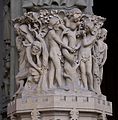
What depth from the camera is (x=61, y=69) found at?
18.8ft

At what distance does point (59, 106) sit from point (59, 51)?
612mm

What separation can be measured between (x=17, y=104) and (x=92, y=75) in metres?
0.86

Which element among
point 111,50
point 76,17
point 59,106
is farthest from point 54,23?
point 111,50

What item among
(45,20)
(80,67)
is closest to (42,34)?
(45,20)

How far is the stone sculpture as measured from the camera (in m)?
5.71

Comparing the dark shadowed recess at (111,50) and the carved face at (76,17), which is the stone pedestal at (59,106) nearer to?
the carved face at (76,17)

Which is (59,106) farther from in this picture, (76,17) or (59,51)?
(76,17)

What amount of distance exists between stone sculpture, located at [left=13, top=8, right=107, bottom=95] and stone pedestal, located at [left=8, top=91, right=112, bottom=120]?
0.39 feet

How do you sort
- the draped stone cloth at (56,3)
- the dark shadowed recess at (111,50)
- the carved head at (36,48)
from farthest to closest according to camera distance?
the dark shadowed recess at (111,50)
the draped stone cloth at (56,3)
the carved head at (36,48)

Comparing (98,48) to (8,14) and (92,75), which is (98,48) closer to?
(92,75)

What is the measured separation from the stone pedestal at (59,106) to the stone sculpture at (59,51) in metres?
0.12

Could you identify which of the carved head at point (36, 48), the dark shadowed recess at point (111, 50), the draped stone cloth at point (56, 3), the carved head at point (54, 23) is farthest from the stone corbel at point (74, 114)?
the dark shadowed recess at point (111, 50)

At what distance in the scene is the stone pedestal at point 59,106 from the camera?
216 inches

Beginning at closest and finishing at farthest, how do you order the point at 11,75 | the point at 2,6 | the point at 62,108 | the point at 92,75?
the point at 62,108, the point at 92,75, the point at 11,75, the point at 2,6
